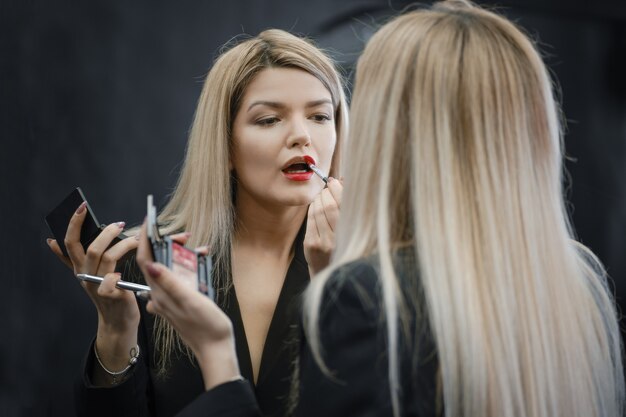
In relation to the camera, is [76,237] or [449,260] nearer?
[449,260]

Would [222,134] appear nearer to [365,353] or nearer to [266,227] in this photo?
[266,227]

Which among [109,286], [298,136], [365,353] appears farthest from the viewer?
[298,136]

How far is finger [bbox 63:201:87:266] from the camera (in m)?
1.54

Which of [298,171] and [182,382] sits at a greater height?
[298,171]

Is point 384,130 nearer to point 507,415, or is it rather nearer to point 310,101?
point 507,415

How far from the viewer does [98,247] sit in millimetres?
1543

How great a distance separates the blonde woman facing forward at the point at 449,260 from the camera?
948mm

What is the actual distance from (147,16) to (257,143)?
100 centimetres

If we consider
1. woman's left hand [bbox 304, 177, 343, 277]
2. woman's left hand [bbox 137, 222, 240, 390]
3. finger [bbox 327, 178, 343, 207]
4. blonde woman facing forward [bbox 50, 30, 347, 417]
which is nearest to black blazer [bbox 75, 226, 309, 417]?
blonde woman facing forward [bbox 50, 30, 347, 417]

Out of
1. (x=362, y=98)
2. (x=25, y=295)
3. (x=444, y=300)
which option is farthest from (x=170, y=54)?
(x=444, y=300)

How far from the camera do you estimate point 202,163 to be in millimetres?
1754

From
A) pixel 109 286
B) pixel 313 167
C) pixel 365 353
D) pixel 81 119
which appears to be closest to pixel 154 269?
pixel 365 353

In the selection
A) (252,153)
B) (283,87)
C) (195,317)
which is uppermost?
(283,87)

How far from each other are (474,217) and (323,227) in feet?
1.89
